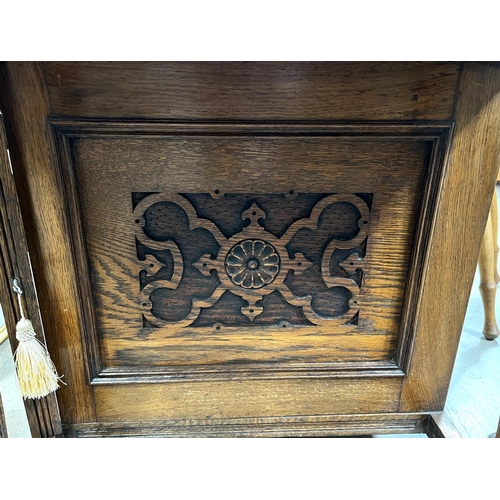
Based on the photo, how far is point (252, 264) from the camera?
642 mm

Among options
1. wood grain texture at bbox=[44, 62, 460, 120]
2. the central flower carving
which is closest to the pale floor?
the central flower carving

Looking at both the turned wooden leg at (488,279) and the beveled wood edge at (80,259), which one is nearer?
the beveled wood edge at (80,259)

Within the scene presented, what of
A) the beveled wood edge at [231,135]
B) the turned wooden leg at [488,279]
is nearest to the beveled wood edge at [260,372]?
the beveled wood edge at [231,135]

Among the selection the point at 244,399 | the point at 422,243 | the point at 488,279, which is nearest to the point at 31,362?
→ the point at 244,399

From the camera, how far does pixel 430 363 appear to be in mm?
708

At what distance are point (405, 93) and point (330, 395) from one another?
18.3 inches

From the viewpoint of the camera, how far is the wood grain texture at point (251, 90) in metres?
0.52

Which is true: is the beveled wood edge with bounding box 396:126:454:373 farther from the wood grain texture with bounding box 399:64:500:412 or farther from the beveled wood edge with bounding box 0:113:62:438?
the beveled wood edge with bounding box 0:113:62:438

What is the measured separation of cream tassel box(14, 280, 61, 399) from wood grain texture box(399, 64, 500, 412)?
0.55 meters

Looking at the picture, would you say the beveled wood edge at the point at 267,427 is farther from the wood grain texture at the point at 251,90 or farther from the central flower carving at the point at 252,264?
the wood grain texture at the point at 251,90

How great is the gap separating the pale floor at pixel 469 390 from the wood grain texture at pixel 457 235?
101 millimetres

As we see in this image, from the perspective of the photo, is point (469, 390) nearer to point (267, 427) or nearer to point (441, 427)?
point (441, 427)
